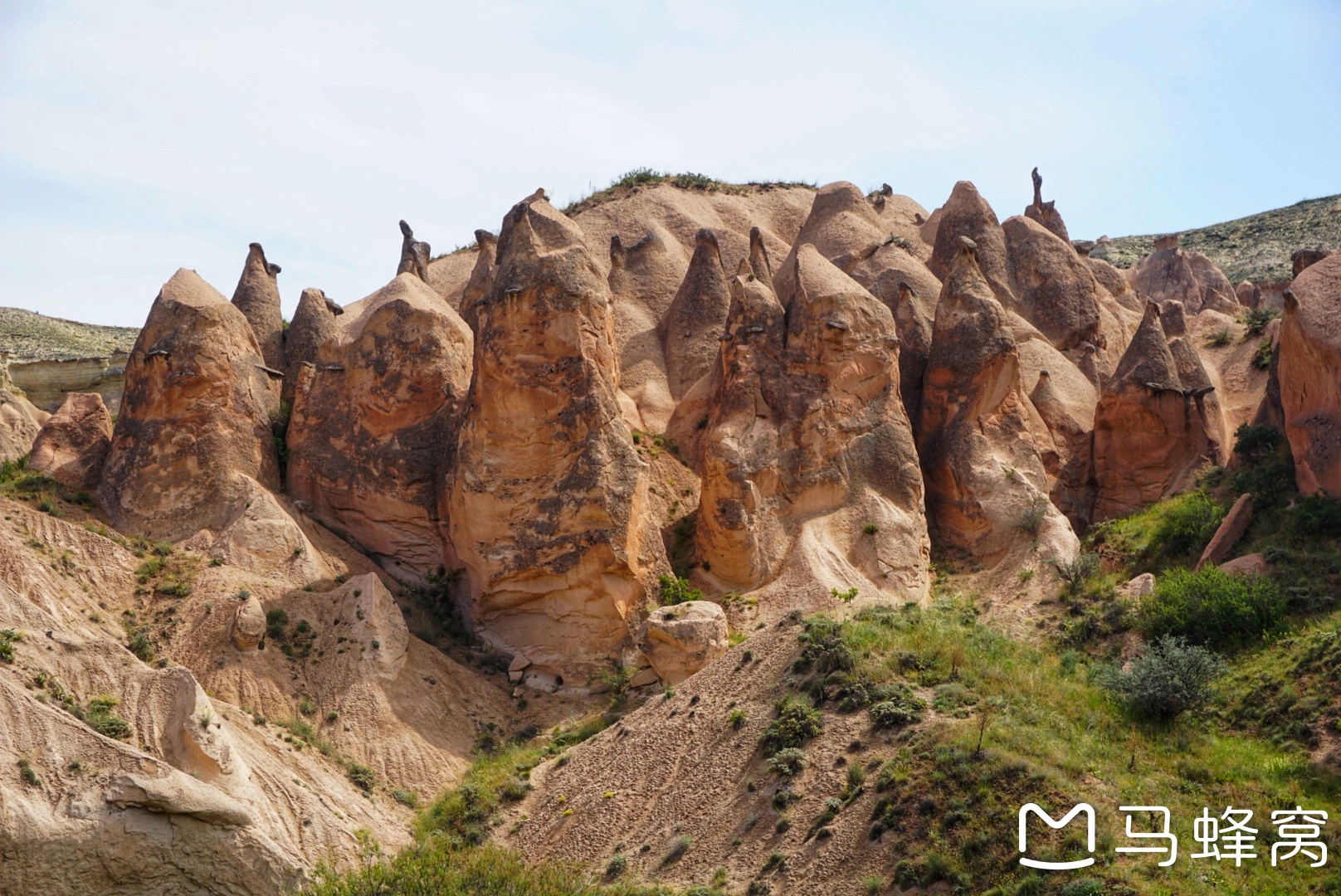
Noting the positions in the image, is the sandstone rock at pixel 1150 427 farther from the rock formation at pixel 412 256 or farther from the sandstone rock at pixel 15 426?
the sandstone rock at pixel 15 426

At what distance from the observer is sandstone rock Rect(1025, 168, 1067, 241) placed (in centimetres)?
5488

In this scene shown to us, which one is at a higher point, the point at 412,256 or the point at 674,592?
the point at 412,256

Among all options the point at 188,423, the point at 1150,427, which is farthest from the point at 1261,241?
the point at 188,423

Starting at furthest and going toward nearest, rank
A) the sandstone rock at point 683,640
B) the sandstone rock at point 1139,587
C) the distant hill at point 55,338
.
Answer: the distant hill at point 55,338
the sandstone rock at point 1139,587
the sandstone rock at point 683,640

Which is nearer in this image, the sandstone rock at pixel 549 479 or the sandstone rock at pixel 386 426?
the sandstone rock at pixel 549 479

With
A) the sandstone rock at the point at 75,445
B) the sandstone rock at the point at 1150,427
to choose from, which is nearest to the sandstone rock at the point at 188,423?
the sandstone rock at the point at 75,445

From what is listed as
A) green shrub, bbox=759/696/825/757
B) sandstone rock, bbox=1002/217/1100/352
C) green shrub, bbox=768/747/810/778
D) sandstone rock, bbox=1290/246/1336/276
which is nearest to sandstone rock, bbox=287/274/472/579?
green shrub, bbox=759/696/825/757

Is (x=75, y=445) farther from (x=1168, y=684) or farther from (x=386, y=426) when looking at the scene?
(x=1168, y=684)

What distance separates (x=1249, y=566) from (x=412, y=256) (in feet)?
91.1

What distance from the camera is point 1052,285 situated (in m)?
46.8

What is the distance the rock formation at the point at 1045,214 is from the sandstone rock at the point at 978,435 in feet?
51.4

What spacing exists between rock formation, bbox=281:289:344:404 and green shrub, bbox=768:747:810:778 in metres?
20.7

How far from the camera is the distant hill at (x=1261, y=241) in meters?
67.9

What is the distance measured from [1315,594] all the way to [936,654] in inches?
309
